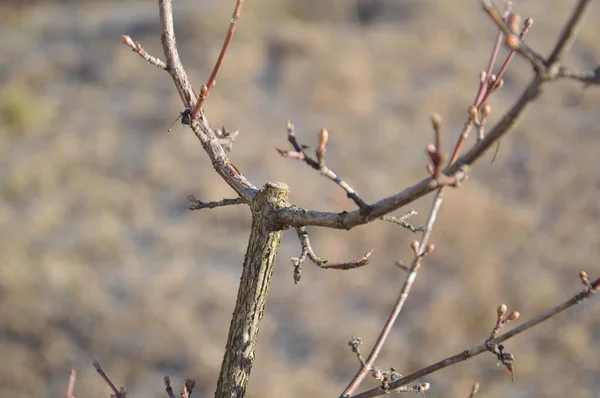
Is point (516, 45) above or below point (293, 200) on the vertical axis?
below

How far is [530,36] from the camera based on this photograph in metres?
11.0

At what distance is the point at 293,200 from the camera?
710 cm

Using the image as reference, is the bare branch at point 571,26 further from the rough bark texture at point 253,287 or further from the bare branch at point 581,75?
the rough bark texture at point 253,287

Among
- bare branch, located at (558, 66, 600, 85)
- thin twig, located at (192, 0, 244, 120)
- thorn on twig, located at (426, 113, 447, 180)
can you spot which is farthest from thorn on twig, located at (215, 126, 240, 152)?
bare branch, located at (558, 66, 600, 85)

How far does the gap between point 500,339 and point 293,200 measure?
602 centimetres

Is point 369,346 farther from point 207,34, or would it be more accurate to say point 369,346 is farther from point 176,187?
point 207,34

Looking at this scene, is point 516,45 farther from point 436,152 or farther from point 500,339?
point 500,339

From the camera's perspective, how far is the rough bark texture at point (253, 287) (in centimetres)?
138

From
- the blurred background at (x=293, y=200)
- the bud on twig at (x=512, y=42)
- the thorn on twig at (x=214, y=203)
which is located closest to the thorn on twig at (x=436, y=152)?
the bud on twig at (x=512, y=42)

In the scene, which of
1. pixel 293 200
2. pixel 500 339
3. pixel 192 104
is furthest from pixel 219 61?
pixel 293 200

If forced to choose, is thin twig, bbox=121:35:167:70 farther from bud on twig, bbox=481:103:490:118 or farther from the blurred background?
the blurred background

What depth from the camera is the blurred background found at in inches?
214

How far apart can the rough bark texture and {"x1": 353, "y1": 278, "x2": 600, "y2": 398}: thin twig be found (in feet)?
1.01

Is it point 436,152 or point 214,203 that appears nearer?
point 436,152
